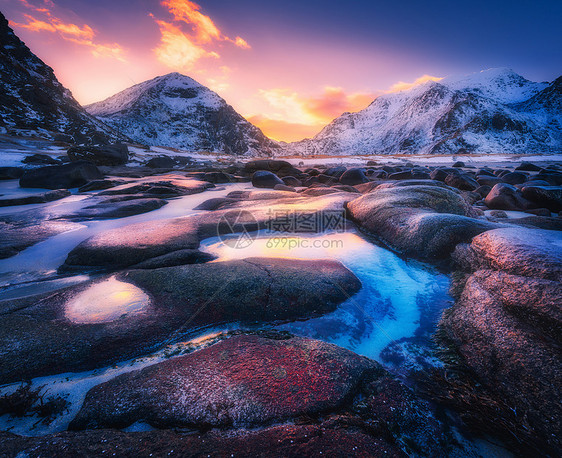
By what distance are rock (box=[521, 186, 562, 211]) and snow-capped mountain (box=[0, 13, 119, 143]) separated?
41.7 metres

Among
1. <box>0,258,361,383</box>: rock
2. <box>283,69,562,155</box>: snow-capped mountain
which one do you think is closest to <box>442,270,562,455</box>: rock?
<box>0,258,361,383</box>: rock

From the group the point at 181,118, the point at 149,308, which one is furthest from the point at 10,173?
the point at 181,118

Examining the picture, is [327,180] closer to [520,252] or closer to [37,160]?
[520,252]

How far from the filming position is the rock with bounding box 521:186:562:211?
519cm

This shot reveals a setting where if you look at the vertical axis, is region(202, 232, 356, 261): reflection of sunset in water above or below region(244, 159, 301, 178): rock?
below

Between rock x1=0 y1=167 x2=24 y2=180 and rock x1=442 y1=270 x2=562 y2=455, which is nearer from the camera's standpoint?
rock x1=442 y1=270 x2=562 y2=455

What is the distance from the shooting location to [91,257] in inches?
113

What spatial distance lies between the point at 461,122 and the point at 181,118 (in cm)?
10320

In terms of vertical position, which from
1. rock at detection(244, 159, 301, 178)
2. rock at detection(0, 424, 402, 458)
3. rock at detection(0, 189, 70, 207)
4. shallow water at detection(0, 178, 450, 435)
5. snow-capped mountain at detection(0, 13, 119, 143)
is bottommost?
shallow water at detection(0, 178, 450, 435)

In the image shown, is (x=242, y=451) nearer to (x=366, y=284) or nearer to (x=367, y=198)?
(x=366, y=284)

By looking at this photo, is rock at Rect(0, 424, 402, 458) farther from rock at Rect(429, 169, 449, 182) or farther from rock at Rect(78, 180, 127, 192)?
rock at Rect(429, 169, 449, 182)

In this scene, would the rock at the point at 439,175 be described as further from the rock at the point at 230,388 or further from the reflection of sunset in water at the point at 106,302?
the reflection of sunset in water at the point at 106,302

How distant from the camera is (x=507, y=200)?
5.77 m

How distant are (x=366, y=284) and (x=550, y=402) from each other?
1510mm
